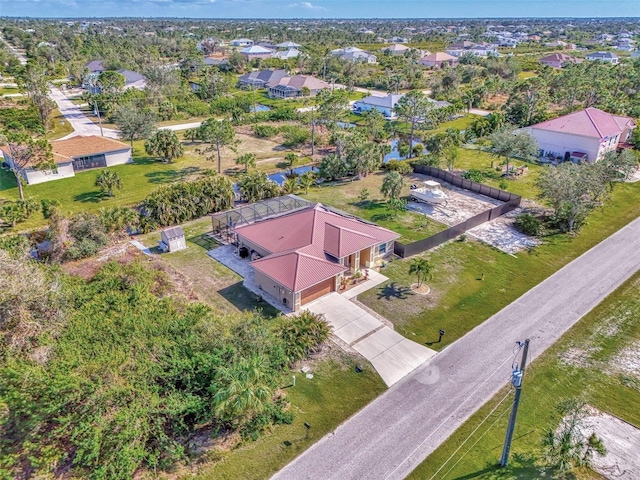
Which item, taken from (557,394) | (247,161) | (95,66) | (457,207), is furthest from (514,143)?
(95,66)

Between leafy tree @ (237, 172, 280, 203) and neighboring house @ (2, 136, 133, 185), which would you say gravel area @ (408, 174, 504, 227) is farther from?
neighboring house @ (2, 136, 133, 185)

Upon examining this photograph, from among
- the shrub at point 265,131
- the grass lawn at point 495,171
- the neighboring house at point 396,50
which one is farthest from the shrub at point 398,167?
the neighboring house at point 396,50

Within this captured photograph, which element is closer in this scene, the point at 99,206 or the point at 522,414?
the point at 522,414

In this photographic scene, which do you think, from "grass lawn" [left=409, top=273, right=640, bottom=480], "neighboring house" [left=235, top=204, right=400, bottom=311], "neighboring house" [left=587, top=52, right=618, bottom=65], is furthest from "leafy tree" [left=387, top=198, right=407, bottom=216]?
"neighboring house" [left=587, top=52, right=618, bottom=65]

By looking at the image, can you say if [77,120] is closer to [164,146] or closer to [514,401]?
[164,146]

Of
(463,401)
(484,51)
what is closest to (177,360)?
(463,401)

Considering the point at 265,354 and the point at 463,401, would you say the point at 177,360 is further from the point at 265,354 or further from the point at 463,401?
the point at 463,401
